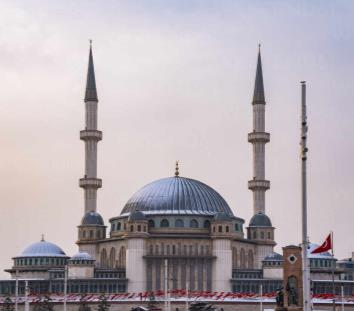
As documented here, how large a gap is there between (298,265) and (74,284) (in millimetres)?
76673

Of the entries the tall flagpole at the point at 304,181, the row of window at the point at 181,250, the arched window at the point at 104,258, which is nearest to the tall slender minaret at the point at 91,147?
the arched window at the point at 104,258

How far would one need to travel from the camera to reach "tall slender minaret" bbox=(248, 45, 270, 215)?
149 meters

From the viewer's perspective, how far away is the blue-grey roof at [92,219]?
150087mm

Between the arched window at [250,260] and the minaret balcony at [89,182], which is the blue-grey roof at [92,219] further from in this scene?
the arched window at [250,260]

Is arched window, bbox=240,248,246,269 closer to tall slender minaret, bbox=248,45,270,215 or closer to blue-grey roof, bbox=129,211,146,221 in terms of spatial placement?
tall slender minaret, bbox=248,45,270,215

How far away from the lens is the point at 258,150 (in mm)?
150750

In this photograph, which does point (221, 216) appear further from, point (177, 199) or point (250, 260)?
point (250, 260)

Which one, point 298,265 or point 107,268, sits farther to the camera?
point 107,268

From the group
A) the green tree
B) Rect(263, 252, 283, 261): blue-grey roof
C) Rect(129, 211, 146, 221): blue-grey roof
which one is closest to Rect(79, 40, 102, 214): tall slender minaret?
Rect(129, 211, 146, 221): blue-grey roof

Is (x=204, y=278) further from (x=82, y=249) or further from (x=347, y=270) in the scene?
(x=347, y=270)

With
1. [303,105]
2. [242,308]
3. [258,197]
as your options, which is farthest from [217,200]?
[303,105]

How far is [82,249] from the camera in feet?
499

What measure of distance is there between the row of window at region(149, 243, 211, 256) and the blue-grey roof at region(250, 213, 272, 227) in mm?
8572

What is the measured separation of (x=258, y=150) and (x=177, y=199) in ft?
40.7
